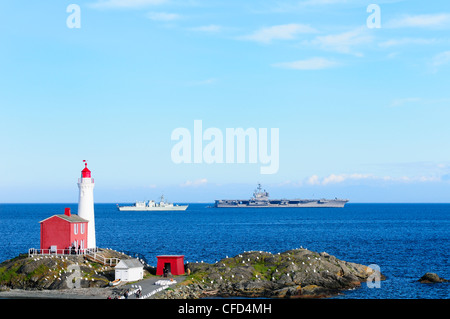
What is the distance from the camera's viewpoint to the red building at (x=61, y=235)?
5744 cm

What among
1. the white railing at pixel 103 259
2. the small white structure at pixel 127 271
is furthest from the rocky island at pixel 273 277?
the white railing at pixel 103 259

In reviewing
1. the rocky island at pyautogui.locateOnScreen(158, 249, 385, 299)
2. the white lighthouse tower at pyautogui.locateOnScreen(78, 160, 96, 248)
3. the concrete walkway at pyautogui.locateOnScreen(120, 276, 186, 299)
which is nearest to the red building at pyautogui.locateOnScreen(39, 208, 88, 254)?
the white lighthouse tower at pyautogui.locateOnScreen(78, 160, 96, 248)

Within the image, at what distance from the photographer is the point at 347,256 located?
84.8 metres

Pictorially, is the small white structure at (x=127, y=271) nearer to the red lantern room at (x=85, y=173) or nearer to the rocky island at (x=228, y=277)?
the rocky island at (x=228, y=277)

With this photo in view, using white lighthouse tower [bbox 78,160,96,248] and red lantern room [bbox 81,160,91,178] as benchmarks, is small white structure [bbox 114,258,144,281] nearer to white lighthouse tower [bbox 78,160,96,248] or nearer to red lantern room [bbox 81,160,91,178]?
white lighthouse tower [bbox 78,160,96,248]

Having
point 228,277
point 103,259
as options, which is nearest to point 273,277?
point 228,277

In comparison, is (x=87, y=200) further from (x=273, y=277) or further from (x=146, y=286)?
(x=273, y=277)

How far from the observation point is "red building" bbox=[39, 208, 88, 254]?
57438 millimetres

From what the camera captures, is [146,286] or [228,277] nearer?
[146,286]

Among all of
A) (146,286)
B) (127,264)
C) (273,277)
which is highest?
(127,264)

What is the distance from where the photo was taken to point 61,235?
5766 cm

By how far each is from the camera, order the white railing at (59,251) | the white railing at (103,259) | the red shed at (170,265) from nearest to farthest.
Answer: the red shed at (170,265) < the white railing at (103,259) < the white railing at (59,251)
